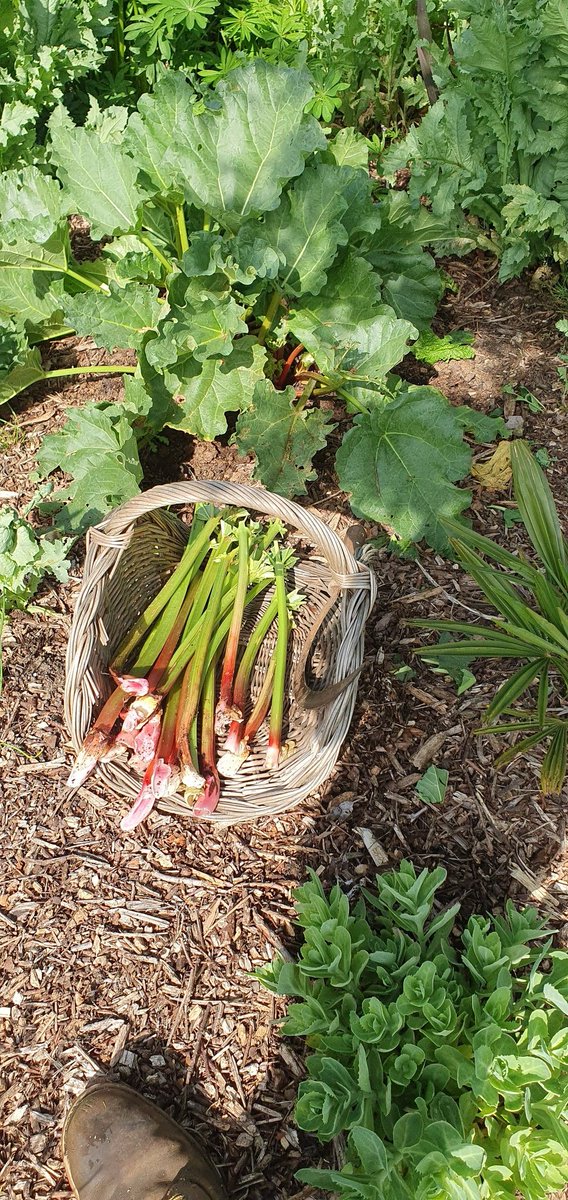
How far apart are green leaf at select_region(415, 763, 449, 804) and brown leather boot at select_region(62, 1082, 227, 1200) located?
37.6 inches

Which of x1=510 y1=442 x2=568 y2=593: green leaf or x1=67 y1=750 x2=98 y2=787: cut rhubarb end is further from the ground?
x1=510 y1=442 x2=568 y2=593: green leaf

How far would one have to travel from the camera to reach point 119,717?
2293mm

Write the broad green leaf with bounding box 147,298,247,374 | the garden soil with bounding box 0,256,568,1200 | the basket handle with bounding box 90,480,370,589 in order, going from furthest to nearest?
the broad green leaf with bounding box 147,298,247,374, the basket handle with bounding box 90,480,370,589, the garden soil with bounding box 0,256,568,1200

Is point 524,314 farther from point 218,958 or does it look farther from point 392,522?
point 218,958

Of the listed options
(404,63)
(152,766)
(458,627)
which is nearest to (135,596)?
(152,766)

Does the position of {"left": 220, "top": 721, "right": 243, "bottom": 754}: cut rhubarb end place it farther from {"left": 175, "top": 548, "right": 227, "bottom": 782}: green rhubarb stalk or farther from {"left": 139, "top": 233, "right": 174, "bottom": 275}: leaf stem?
{"left": 139, "top": 233, "right": 174, "bottom": 275}: leaf stem

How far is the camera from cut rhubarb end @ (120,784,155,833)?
2.12 meters

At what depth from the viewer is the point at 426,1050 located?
175 centimetres

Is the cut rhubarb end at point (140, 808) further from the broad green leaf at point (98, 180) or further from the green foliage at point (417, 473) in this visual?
the broad green leaf at point (98, 180)

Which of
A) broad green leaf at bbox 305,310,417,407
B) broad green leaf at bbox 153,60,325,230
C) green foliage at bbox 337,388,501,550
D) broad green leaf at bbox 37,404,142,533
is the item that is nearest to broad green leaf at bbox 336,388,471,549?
green foliage at bbox 337,388,501,550

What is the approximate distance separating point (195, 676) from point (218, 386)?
90 cm

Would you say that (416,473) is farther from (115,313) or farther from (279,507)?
(115,313)

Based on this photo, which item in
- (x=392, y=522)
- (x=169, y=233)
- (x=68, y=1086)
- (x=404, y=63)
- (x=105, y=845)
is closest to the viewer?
(x=68, y=1086)

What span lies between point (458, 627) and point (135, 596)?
3.10ft
